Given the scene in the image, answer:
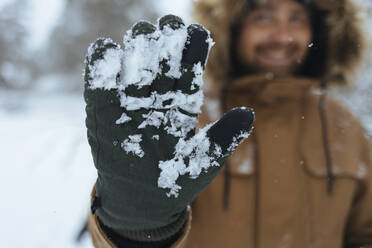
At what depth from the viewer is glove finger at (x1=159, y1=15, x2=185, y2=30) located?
2.82ft

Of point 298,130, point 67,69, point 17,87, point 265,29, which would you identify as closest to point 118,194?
point 298,130

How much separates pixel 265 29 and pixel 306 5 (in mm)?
354

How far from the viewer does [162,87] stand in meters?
0.86

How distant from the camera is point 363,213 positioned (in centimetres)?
145

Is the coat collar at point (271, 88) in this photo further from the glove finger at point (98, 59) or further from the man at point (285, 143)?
the glove finger at point (98, 59)

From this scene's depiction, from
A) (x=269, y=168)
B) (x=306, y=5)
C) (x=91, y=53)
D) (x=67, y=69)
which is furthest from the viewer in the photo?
(x=67, y=69)

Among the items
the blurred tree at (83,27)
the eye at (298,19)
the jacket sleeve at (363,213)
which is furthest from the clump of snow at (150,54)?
the blurred tree at (83,27)

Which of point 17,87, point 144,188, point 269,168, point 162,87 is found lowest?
point 17,87

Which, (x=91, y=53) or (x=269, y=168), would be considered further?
(x=269, y=168)

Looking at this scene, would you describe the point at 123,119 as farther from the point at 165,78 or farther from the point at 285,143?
the point at 285,143

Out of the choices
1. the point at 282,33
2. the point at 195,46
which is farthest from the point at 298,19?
the point at 195,46

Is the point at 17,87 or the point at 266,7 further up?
the point at 266,7

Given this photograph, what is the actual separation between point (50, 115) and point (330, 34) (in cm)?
1252

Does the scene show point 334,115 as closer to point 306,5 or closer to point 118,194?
point 306,5
